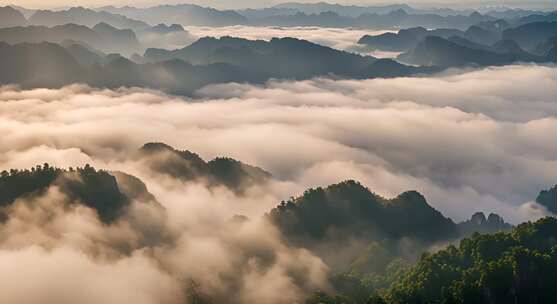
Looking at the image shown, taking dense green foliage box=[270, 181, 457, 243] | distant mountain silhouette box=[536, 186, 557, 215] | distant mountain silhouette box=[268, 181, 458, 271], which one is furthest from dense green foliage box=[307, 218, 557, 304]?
distant mountain silhouette box=[536, 186, 557, 215]

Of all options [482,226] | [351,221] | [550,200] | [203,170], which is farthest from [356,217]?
[550,200]

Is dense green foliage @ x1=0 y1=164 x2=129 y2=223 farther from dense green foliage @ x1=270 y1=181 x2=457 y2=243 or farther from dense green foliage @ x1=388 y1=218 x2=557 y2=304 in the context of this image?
dense green foliage @ x1=388 y1=218 x2=557 y2=304

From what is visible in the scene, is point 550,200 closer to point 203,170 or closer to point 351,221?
point 351,221

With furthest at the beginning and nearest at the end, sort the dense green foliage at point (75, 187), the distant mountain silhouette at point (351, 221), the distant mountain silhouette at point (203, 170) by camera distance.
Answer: the distant mountain silhouette at point (203, 170) → the distant mountain silhouette at point (351, 221) → the dense green foliage at point (75, 187)

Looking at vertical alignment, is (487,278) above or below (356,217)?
below

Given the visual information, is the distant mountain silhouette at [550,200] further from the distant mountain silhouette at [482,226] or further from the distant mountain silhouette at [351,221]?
the distant mountain silhouette at [351,221]

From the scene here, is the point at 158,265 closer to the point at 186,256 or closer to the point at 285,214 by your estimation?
the point at 186,256

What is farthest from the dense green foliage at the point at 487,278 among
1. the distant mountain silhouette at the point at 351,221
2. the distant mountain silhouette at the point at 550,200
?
the distant mountain silhouette at the point at 550,200
